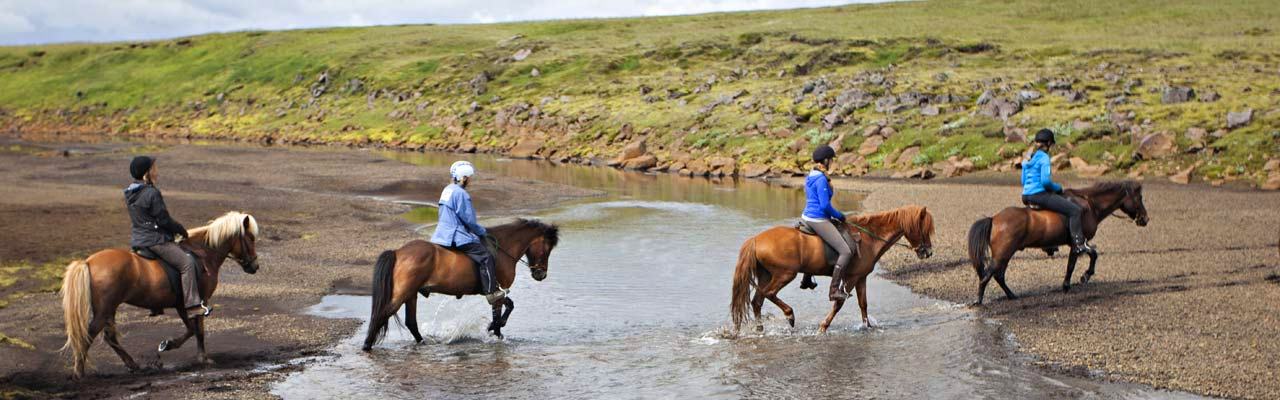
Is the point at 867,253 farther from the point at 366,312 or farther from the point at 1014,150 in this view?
the point at 1014,150

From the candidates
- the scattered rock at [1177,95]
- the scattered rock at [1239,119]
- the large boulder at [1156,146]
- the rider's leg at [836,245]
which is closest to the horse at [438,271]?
the rider's leg at [836,245]

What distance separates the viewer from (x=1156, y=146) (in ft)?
126

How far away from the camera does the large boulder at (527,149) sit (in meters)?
59.2

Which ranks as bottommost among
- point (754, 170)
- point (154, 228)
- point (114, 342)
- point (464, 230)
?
point (754, 170)

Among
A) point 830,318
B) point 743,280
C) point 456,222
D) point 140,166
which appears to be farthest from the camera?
point 830,318

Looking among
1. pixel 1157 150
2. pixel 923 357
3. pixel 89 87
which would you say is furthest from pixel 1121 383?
pixel 89 87

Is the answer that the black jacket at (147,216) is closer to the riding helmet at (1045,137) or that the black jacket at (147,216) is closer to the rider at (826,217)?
the rider at (826,217)

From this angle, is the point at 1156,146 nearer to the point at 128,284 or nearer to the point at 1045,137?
the point at 1045,137

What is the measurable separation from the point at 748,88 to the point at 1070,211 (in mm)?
45821

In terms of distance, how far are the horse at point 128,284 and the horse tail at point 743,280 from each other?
6553mm

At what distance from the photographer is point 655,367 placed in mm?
13539

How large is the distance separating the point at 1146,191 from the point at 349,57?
7766 centimetres

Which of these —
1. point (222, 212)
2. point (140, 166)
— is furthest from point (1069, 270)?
point (222, 212)

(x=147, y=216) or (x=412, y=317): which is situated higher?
(x=147, y=216)
